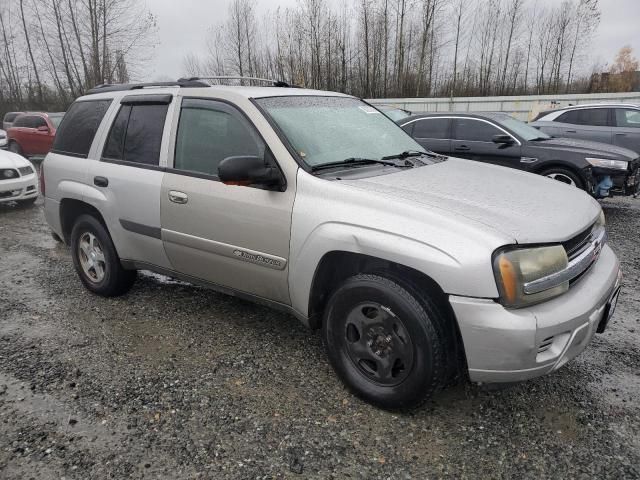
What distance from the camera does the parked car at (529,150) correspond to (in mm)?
6941

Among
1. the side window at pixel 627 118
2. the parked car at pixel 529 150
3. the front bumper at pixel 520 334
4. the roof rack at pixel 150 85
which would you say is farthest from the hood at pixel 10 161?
the side window at pixel 627 118

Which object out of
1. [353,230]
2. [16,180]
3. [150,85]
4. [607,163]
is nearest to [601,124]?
[607,163]

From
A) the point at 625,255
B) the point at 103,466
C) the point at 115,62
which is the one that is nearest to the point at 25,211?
the point at 103,466

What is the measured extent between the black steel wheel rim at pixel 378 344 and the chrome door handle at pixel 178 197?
142 centimetres

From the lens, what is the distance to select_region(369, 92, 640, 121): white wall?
1937 cm

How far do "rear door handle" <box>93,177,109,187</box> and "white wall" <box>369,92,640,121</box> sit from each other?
18005 millimetres

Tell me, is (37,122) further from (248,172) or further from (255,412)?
(255,412)

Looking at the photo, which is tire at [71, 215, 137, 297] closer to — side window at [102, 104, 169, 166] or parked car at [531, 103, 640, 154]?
side window at [102, 104, 169, 166]

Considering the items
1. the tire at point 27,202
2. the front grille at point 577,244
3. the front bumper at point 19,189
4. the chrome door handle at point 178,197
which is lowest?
the tire at point 27,202

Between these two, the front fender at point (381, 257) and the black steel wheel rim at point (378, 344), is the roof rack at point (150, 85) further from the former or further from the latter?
the black steel wheel rim at point (378, 344)

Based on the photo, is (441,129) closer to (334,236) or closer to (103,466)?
(334,236)

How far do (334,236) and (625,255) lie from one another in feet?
14.5

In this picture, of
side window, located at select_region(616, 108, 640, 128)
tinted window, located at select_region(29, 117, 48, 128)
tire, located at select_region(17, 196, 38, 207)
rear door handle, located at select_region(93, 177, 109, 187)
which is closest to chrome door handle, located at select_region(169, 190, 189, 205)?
rear door handle, located at select_region(93, 177, 109, 187)

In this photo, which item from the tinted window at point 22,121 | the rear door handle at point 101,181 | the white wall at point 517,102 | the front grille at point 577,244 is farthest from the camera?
the white wall at point 517,102
